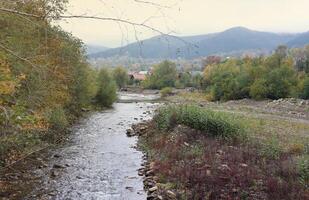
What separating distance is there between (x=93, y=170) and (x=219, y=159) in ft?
20.5

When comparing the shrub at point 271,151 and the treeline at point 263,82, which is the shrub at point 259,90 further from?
the shrub at point 271,151

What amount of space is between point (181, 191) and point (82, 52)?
3522 centimetres

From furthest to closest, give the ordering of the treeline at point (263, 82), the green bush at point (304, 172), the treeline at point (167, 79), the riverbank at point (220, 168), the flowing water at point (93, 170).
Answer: the treeline at point (167, 79) < the treeline at point (263, 82) < the flowing water at point (93, 170) < the green bush at point (304, 172) < the riverbank at point (220, 168)

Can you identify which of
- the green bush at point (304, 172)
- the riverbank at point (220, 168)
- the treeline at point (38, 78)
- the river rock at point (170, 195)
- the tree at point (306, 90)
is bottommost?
the tree at point (306, 90)

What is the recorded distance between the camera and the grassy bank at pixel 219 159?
15.6 metres

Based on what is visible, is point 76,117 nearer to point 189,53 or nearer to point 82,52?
point 82,52

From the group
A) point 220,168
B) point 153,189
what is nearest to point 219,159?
point 220,168

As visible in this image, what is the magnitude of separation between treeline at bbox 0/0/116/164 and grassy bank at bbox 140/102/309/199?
21.5ft

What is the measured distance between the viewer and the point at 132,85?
17038 centimetres

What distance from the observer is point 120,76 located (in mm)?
157000

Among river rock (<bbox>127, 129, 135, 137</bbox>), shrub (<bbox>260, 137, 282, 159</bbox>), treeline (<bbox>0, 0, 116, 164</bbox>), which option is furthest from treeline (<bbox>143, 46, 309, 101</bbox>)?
shrub (<bbox>260, 137, 282, 159</bbox>)

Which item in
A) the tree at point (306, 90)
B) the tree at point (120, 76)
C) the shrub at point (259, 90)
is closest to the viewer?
the tree at point (306, 90)

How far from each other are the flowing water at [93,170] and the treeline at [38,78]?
7.23 ft

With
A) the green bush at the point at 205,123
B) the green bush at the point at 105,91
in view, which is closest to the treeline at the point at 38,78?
the green bush at the point at 105,91
